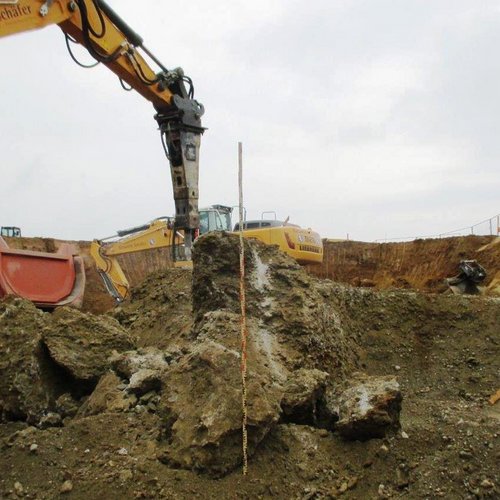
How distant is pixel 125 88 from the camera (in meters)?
9.33

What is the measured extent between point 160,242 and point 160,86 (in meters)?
4.31

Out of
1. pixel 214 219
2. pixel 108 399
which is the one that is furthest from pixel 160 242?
pixel 108 399

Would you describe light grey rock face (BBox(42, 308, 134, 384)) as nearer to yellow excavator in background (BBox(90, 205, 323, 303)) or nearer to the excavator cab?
yellow excavator in background (BBox(90, 205, 323, 303))

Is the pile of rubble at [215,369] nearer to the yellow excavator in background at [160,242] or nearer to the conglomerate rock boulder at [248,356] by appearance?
the conglomerate rock boulder at [248,356]

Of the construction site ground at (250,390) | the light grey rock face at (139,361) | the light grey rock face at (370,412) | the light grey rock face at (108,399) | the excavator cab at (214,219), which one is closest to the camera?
the construction site ground at (250,390)

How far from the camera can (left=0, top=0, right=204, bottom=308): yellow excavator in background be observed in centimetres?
748

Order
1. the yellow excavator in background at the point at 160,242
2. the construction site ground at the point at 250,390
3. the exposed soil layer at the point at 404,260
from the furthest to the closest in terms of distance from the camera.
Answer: the exposed soil layer at the point at 404,260
the yellow excavator in background at the point at 160,242
the construction site ground at the point at 250,390

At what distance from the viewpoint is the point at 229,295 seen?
5.64m

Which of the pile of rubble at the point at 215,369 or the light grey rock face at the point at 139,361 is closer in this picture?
the pile of rubble at the point at 215,369

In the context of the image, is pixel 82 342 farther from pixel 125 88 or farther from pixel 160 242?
pixel 160 242

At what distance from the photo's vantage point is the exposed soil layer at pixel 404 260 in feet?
60.2

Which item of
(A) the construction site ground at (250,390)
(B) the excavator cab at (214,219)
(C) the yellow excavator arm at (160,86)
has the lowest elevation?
(A) the construction site ground at (250,390)

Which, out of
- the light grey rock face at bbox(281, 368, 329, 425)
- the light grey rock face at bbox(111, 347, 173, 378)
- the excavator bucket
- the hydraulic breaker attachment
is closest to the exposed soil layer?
the hydraulic breaker attachment

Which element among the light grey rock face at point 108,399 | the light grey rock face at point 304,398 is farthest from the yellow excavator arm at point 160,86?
the light grey rock face at point 304,398
